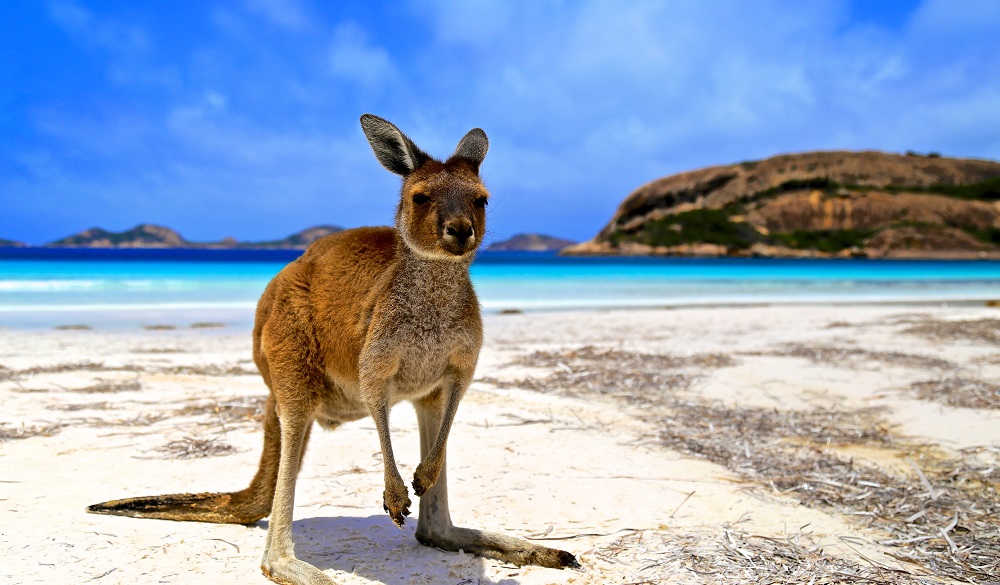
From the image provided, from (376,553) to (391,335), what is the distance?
1136mm

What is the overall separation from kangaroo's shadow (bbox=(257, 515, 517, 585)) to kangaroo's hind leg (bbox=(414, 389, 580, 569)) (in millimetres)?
53

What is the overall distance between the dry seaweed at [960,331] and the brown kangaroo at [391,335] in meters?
9.42

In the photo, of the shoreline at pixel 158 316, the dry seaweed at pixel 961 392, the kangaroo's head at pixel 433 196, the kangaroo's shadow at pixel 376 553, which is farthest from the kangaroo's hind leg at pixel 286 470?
the shoreline at pixel 158 316

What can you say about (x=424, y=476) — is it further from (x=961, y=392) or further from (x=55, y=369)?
(x=55, y=369)

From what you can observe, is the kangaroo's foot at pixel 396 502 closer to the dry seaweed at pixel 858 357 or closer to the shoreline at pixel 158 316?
the dry seaweed at pixel 858 357

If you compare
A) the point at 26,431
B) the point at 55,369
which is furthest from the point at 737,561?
the point at 55,369

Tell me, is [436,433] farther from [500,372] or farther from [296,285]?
[500,372]

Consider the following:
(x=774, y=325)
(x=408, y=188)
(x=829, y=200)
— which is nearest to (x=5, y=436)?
(x=408, y=188)

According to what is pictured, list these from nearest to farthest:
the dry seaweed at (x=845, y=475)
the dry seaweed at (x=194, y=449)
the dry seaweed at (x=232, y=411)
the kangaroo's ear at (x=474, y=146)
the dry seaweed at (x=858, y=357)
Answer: the kangaroo's ear at (x=474, y=146) < the dry seaweed at (x=845, y=475) < the dry seaweed at (x=194, y=449) < the dry seaweed at (x=232, y=411) < the dry seaweed at (x=858, y=357)

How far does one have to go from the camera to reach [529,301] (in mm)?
20219

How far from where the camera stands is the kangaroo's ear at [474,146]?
2.70 metres

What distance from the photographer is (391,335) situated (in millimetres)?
2385

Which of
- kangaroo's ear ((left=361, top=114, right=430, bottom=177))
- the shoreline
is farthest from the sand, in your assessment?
the shoreline

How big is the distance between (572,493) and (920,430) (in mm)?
3145
